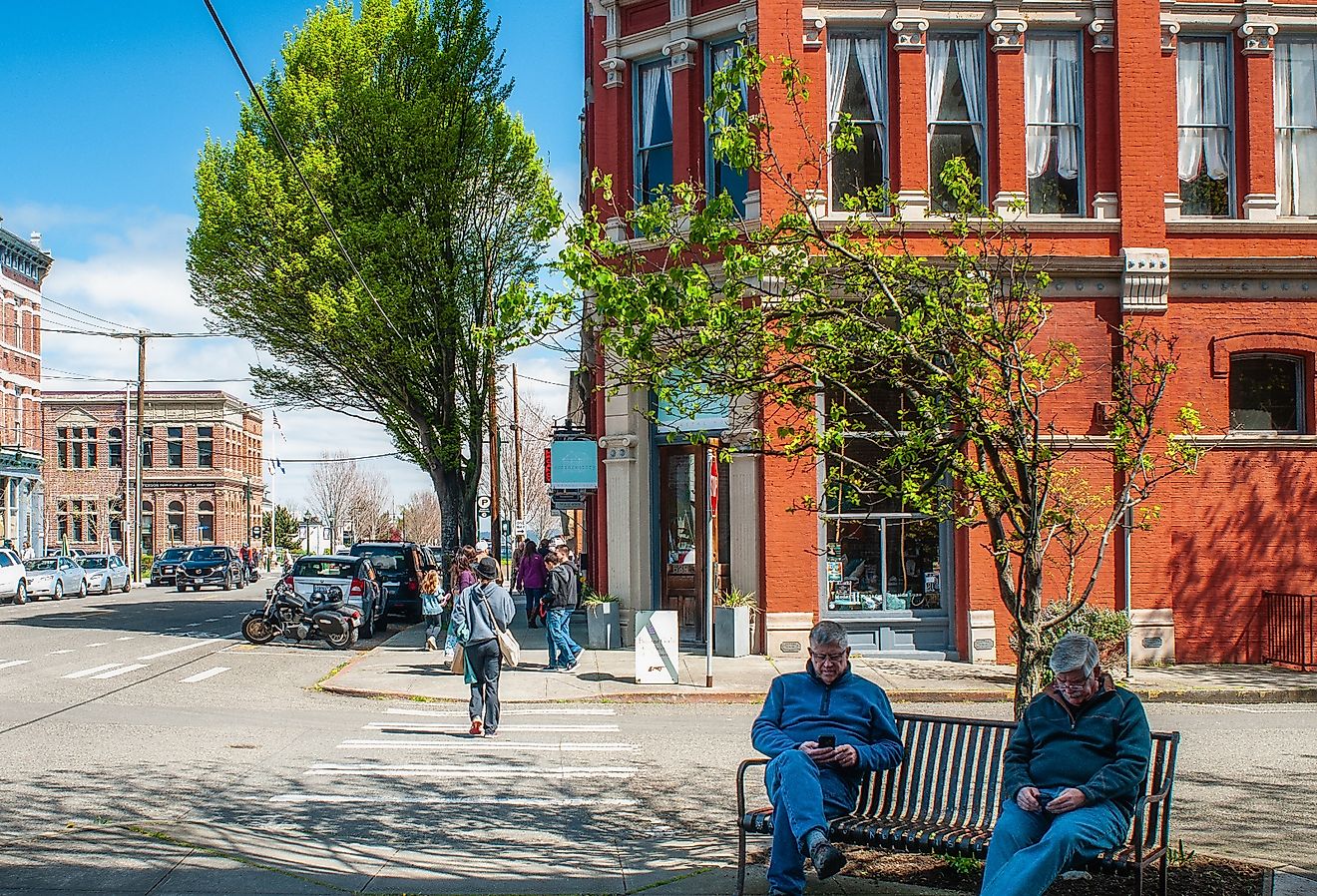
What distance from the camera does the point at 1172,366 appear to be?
8898 mm

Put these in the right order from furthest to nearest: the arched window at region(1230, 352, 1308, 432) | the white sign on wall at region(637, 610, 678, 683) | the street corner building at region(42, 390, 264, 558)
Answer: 1. the street corner building at region(42, 390, 264, 558)
2. the arched window at region(1230, 352, 1308, 432)
3. the white sign on wall at region(637, 610, 678, 683)

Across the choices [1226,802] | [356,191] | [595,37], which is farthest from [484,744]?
[356,191]

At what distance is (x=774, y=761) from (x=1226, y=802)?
474 centimetres

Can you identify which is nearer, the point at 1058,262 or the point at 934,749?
the point at 934,749

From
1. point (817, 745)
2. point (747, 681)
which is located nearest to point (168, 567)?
point (747, 681)

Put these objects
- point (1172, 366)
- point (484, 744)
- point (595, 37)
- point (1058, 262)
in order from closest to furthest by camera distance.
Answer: point (1172, 366) < point (484, 744) < point (1058, 262) < point (595, 37)

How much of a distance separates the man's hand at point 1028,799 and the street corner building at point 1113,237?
12704 mm

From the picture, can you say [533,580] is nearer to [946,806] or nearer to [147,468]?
[946,806]

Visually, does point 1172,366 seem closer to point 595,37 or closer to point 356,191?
point 595,37

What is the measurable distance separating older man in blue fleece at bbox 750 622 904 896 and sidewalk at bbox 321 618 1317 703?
8.88 meters

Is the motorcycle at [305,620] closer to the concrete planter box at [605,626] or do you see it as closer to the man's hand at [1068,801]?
the concrete planter box at [605,626]

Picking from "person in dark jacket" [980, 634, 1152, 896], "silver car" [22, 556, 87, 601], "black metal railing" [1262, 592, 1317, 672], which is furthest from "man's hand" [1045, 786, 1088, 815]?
"silver car" [22, 556, 87, 601]

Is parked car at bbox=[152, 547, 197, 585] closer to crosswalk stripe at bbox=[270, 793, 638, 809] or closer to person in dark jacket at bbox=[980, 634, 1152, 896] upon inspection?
crosswalk stripe at bbox=[270, 793, 638, 809]

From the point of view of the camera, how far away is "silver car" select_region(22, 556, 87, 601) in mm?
43750
